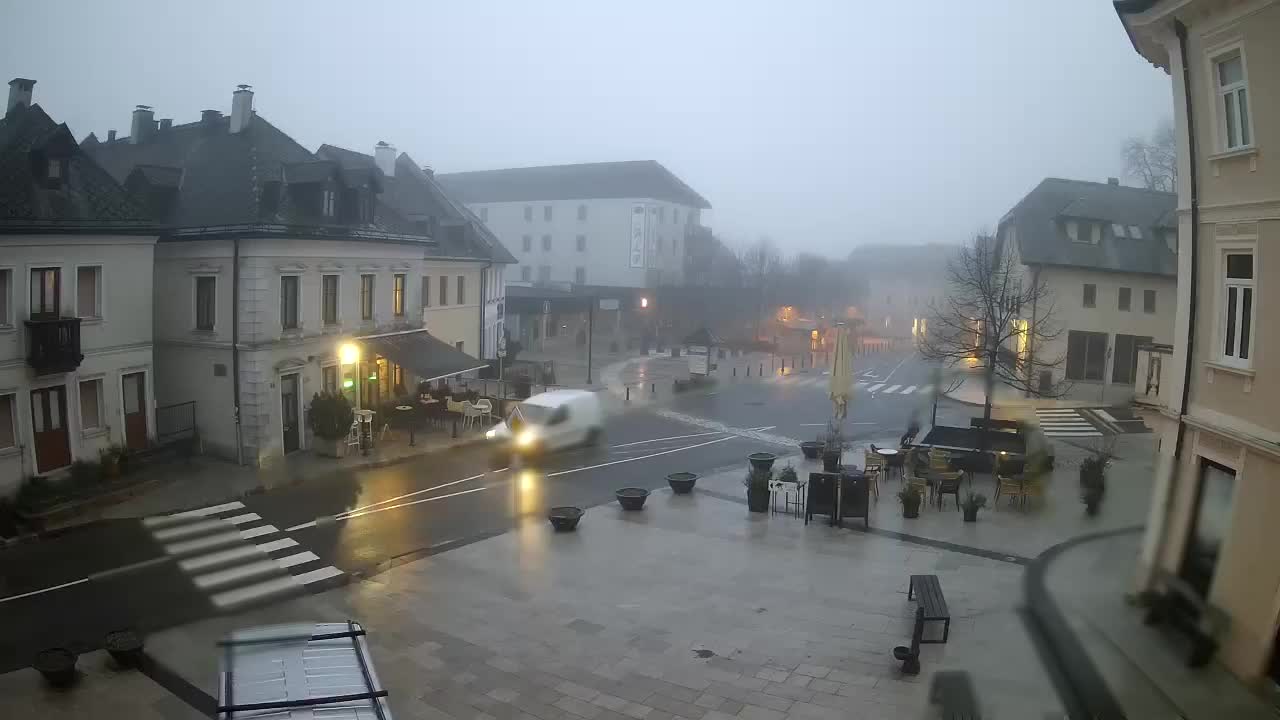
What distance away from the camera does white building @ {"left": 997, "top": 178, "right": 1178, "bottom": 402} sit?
1415 inches

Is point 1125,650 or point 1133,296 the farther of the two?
point 1133,296

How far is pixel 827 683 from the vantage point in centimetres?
1027

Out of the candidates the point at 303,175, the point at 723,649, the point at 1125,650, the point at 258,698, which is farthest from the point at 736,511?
the point at 303,175

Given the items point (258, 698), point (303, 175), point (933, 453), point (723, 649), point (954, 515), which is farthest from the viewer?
point (303, 175)

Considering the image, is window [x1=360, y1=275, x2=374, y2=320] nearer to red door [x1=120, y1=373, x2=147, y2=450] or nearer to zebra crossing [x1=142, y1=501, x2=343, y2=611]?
red door [x1=120, y1=373, x2=147, y2=450]

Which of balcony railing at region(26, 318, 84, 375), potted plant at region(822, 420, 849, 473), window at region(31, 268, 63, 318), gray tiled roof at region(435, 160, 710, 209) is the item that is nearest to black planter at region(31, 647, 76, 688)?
balcony railing at region(26, 318, 84, 375)

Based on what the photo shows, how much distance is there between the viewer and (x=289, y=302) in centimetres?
2484

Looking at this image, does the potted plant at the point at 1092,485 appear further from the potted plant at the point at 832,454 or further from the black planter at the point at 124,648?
the black planter at the point at 124,648

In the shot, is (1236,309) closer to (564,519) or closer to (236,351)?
(564,519)

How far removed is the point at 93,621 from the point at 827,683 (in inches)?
419

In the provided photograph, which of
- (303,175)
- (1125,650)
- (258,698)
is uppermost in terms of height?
(303,175)

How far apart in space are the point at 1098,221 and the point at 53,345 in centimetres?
3810

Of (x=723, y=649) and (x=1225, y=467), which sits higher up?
(x=1225, y=467)

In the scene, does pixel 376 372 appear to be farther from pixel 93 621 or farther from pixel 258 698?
pixel 258 698
